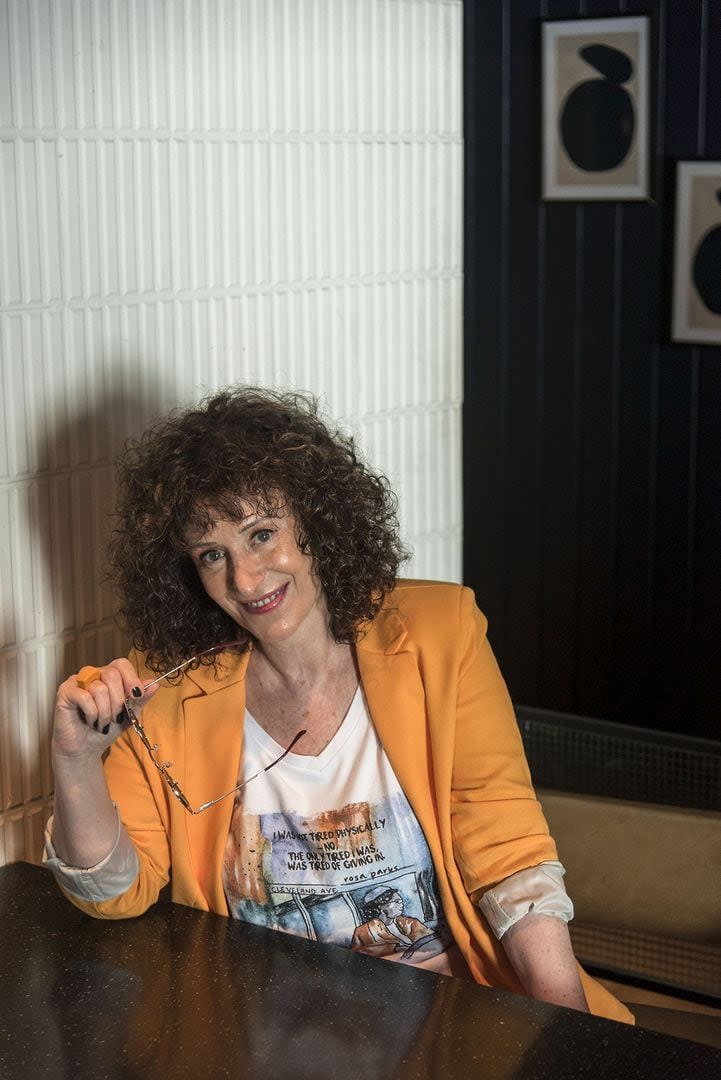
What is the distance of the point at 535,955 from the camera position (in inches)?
69.5

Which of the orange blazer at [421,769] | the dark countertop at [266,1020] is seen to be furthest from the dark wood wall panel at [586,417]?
the dark countertop at [266,1020]

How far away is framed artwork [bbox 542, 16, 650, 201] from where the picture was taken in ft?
10.00

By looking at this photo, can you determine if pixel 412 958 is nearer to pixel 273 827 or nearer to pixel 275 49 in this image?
pixel 273 827

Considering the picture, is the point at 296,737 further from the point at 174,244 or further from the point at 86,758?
the point at 174,244

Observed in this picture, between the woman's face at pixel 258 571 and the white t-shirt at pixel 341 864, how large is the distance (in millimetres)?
192

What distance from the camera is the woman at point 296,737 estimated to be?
5.98ft

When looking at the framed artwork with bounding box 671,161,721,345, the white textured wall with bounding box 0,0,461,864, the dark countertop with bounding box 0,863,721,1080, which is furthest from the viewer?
the framed artwork with bounding box 671,161,721,345

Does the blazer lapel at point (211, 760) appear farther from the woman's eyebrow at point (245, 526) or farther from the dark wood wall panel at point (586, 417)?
the dark wood wall panel at point (586, 417)

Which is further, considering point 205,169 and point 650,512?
point 650,512

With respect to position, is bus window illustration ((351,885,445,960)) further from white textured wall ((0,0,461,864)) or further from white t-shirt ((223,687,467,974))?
white textured wall ((0,0,461,864))

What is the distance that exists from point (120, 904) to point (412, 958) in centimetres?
39

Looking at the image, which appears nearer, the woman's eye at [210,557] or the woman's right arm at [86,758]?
the woman's right arm at [86,758]

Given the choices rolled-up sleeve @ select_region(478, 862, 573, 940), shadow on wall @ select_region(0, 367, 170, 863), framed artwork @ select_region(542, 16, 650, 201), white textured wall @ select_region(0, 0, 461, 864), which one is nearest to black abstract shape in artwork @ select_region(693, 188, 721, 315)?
framed artwork @ select_region(542, 16, 650, 201)

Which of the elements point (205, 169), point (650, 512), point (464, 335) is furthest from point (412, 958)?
point (464, 335)
